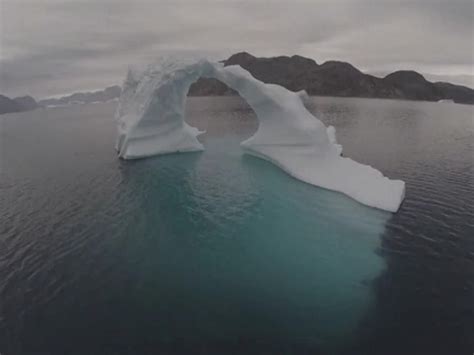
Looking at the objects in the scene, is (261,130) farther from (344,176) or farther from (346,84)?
(346,84)

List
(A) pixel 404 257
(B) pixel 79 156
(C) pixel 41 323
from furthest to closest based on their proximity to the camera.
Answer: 1. (B) pixel 79 156
2. (A) pixel 404 257
3. (C) pixel 41 323

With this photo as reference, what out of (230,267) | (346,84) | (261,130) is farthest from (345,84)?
(230,267)

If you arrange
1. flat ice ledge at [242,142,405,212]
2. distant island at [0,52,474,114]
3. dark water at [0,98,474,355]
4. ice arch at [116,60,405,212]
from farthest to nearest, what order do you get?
distant island at [0,52,474,114]
ice arch at [116,60,405,212]
flat ice ledge at [242,142,405,212]
dark water at [0,98,474,355]

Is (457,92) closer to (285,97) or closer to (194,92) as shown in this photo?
(194,92)

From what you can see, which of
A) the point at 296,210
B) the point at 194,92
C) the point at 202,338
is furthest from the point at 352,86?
the point at 202,338

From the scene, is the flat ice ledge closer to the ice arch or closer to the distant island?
the ice arch

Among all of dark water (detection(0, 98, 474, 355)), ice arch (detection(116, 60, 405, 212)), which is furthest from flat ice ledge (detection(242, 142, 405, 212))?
dark water (detection(0, 98, 474, 355))
